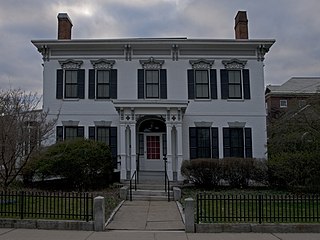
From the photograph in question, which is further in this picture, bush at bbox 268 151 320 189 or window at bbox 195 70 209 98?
window at bbox 195 70 209 98

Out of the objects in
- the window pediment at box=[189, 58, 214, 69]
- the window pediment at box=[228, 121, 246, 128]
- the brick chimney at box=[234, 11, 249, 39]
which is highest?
the brick chimney at box=[234, 11, 249, 39]

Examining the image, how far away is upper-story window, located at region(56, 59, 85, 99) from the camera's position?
2136 centimetres

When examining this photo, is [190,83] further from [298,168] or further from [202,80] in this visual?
[298,168]

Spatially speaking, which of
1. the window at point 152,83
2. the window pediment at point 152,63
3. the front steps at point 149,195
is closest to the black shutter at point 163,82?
the window at point 152,83

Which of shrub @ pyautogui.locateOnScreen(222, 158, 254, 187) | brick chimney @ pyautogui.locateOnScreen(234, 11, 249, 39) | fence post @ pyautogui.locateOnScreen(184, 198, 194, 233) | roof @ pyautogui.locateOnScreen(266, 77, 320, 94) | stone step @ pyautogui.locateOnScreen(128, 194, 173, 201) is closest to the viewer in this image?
fence post @ pyautogui.locateOnScreen(184, 198, 194, 233)

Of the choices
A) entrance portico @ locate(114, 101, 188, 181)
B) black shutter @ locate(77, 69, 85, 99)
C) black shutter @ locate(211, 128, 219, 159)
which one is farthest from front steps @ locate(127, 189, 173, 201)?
black shutter @ locate(77, 69, 85, 99)

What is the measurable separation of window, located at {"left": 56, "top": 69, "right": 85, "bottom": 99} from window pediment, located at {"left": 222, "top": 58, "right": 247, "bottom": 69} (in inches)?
312

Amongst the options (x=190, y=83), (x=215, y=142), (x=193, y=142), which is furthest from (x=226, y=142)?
(x=190, y=83)

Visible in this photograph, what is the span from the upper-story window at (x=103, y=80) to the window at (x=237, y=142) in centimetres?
656

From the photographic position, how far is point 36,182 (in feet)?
58.6

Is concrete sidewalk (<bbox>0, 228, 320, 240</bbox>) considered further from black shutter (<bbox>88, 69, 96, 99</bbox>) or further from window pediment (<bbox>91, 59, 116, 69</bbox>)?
window pediment (<bbox>91, 59, 116, 69</bbox>)

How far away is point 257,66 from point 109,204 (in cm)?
1228

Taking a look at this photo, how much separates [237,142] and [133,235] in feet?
42.6

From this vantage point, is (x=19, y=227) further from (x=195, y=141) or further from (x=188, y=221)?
(x=195, y=141)
